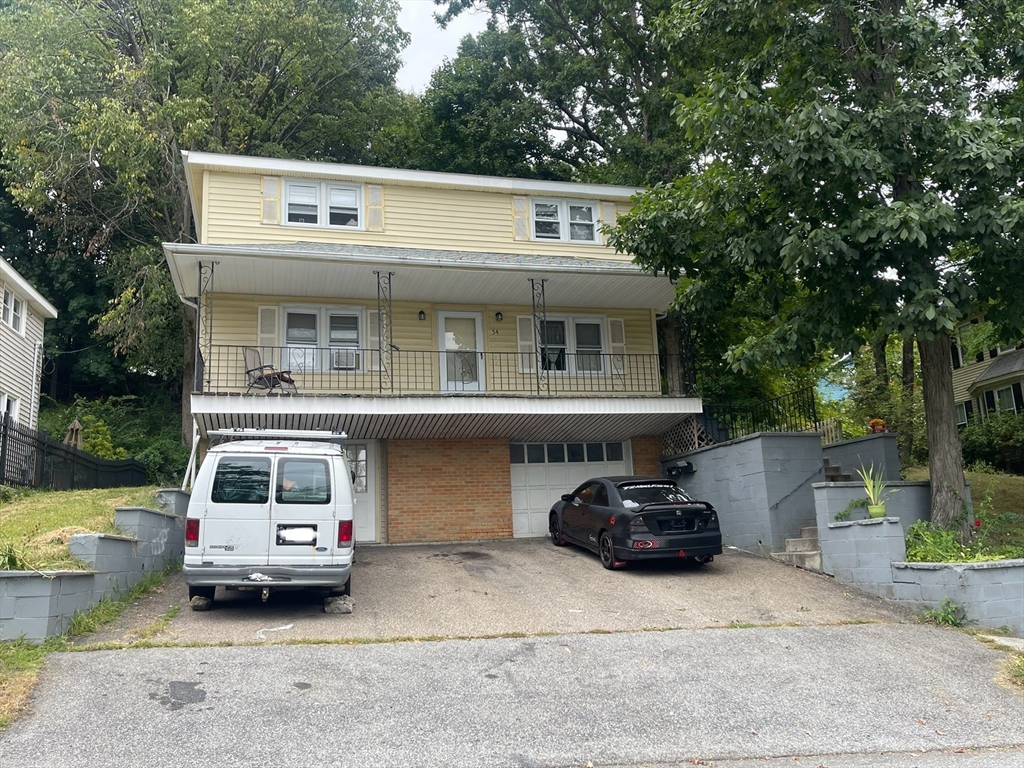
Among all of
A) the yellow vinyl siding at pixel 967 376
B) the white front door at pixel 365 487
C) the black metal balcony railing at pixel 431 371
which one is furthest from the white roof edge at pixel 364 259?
the yellow vinyl siding at pixel 967 376

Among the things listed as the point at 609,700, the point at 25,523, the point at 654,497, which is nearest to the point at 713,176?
the point at 654,497

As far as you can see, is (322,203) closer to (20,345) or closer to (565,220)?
(565,220)

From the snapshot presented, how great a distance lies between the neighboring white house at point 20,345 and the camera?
2109cm

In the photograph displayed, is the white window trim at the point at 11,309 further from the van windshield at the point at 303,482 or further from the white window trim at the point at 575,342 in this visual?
the van windshield at the point at 303,482

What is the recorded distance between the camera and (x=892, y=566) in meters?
10.6

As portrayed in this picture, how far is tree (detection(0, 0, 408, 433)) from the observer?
21.6 m

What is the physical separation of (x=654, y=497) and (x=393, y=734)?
283 inches

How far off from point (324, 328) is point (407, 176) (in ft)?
12.7

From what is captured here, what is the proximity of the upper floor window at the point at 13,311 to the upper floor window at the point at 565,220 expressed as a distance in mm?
14492

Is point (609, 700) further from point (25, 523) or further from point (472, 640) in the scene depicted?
point (25, 523)

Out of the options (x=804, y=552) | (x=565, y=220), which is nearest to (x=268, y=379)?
(x=565, y=220)

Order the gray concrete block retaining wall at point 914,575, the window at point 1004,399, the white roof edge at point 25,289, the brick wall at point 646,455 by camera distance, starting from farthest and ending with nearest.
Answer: the window at point 1004,399 < the white roof edge at point 25,289 < the brick wall at point 646,455 < the gray concrete block retaining wall at point 914,575

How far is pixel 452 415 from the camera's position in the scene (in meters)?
15.0

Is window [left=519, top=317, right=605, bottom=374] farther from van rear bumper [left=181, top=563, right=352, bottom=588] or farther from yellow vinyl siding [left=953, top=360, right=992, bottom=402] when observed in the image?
yellow vinyl siding [left=953, top=360, right=992, bottom=402]
